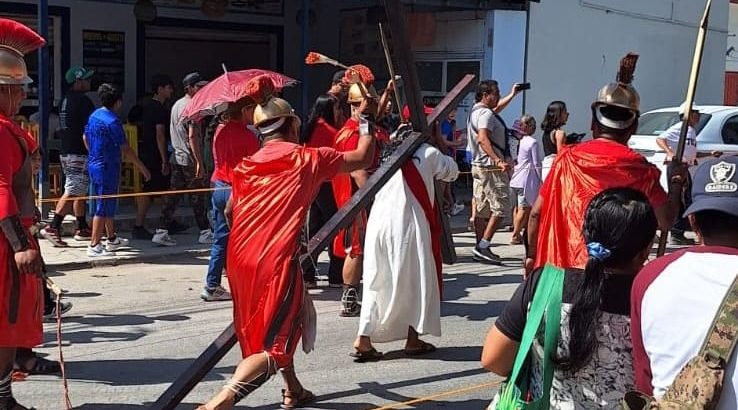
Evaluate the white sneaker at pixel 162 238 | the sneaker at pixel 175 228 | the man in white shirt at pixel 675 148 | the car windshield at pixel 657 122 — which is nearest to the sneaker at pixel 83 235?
the white sneaker at pixel 162 238

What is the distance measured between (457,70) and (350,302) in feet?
30.9

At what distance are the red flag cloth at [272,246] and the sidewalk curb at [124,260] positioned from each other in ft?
18.3

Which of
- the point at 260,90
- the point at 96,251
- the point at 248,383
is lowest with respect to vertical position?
the point at 96,251

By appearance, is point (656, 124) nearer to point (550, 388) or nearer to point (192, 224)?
point (192, 224)

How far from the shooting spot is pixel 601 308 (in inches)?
114

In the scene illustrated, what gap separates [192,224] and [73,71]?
2.52 m

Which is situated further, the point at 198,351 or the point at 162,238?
the point at 162,238

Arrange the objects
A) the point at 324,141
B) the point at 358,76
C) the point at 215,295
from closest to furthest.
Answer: the point at 358,76, the point at 215,295, the point at 324,141

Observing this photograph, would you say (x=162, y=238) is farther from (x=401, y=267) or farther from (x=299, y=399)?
(x=299, y=399)

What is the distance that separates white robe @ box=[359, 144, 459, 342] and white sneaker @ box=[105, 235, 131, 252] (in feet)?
15.4

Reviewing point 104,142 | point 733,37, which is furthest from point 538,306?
point 733,37

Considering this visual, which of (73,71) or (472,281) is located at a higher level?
(73,71)

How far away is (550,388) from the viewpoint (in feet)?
9.78

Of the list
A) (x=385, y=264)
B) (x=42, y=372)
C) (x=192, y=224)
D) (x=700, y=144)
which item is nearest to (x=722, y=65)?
(x=700, y=144)
